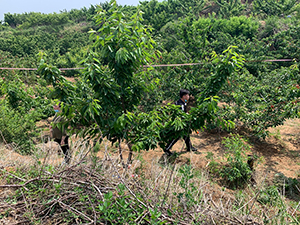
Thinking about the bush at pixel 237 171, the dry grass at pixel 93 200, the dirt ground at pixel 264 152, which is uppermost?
the dry grass at pixel 93 200

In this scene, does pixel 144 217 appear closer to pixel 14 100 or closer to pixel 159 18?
pixel 14 100

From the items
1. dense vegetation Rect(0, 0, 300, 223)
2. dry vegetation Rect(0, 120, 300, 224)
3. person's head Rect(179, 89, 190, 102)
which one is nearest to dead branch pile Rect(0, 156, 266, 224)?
dry vegetation Rect(0, 120, 300, 224)

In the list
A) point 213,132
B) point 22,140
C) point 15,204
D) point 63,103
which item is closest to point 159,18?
point 213,132

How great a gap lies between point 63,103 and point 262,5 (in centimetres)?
2228

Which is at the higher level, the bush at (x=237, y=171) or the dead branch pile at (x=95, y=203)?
the dead branch pile at (x=95, y=203)

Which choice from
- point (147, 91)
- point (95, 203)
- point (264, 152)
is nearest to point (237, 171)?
point (264, 152)

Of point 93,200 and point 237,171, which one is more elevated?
point 93,200

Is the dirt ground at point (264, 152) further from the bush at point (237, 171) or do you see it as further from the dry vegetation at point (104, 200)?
the dry vegetation at point (104, 200)

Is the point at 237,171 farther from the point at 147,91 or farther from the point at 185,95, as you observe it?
the point at 147,91

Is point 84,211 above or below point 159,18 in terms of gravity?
below

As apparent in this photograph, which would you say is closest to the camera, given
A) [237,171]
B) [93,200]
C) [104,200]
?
[104,200]

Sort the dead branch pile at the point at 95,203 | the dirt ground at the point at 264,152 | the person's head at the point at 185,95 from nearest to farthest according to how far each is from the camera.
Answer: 1. the dead branch pile at the point at 95,203
2. the person's head at the point at 185,95
3. the dirt ground at the point at 264,152

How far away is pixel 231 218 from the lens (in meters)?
2.35

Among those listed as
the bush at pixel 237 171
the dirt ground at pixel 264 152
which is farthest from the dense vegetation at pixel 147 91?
the dirt ground at pixel 264 152
